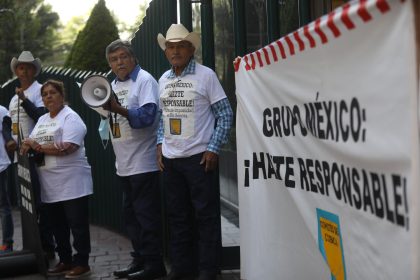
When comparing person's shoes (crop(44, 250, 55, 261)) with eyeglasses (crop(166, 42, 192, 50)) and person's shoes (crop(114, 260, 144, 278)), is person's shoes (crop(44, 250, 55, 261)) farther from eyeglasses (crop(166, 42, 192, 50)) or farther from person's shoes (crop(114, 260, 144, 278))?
eyeglasses (crop(166, 42, 192, 50))

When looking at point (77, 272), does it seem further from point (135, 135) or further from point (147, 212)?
point (135, 135)

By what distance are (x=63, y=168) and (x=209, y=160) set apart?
1573mm

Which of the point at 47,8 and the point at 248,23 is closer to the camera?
the point at 248,23

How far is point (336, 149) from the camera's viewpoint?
2.79 meters

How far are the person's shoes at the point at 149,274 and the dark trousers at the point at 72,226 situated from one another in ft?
1.92

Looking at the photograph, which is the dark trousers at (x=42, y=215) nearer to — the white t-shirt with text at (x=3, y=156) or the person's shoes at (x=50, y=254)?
the person's shoes at (x=50, y=254)

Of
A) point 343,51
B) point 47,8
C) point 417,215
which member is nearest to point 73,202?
point 343,51

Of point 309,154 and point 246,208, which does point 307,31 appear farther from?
point 246,208

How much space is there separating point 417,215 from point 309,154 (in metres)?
1.01

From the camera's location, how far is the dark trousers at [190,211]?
4895 millimetres

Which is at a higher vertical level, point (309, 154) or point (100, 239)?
point (309, 154)

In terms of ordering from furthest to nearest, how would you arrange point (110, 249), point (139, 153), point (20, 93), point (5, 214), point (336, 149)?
1. point (110, 249)
2. point (5, 214)
3. point (20, 93)
4. point (139, 153)
5. point (336, 149)

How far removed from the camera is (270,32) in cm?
514

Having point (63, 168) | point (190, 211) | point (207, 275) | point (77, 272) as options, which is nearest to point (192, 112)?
point (190, 211)
